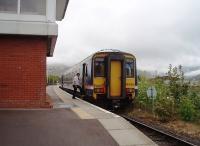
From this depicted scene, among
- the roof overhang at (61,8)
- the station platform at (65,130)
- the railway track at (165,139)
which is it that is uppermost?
the roof overhang at (61,8)

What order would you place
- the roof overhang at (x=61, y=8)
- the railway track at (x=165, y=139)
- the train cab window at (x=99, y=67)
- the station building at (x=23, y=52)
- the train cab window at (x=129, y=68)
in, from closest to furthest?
the railway track at (x=165, y=139) < the station building at (x=23, y=52) < the roof overhang at (x=61, y=8) < the train cab window at (x=99, y=67) < the train cab window at (x=129, y=68)

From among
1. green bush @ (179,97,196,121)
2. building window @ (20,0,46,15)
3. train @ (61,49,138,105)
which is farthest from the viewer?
train @ (61,49,138,105)

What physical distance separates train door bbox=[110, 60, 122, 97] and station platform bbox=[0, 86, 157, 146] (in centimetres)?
655

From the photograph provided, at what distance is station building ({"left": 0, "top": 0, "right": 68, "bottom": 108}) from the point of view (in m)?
15.2

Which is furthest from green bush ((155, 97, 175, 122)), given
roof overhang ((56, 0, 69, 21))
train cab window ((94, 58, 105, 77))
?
roof overhang ((56, 0, 69, 21))

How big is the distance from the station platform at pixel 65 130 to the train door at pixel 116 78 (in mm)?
6549

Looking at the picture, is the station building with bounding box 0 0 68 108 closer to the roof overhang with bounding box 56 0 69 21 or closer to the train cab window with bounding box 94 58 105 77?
the roof overhang with bounding box 56 0 69 21

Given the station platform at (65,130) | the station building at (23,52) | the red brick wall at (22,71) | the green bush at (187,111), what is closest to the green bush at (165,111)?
the green bush at (187,111)

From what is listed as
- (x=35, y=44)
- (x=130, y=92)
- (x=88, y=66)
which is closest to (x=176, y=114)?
(x=130, y=92)

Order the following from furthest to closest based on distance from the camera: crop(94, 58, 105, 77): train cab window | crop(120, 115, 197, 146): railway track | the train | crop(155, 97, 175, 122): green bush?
crop(94, 58, 105, 77): train cab window, the train, crop(155, 97, 175, 122): green bush, crop(120, 115, 197, 146): railway track

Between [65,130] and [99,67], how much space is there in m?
9.99

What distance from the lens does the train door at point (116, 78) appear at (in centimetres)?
2042

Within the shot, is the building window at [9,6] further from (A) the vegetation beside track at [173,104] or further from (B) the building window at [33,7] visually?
(A) the vegetation beside track at [173,104]

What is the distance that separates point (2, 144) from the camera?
935 centimetres
